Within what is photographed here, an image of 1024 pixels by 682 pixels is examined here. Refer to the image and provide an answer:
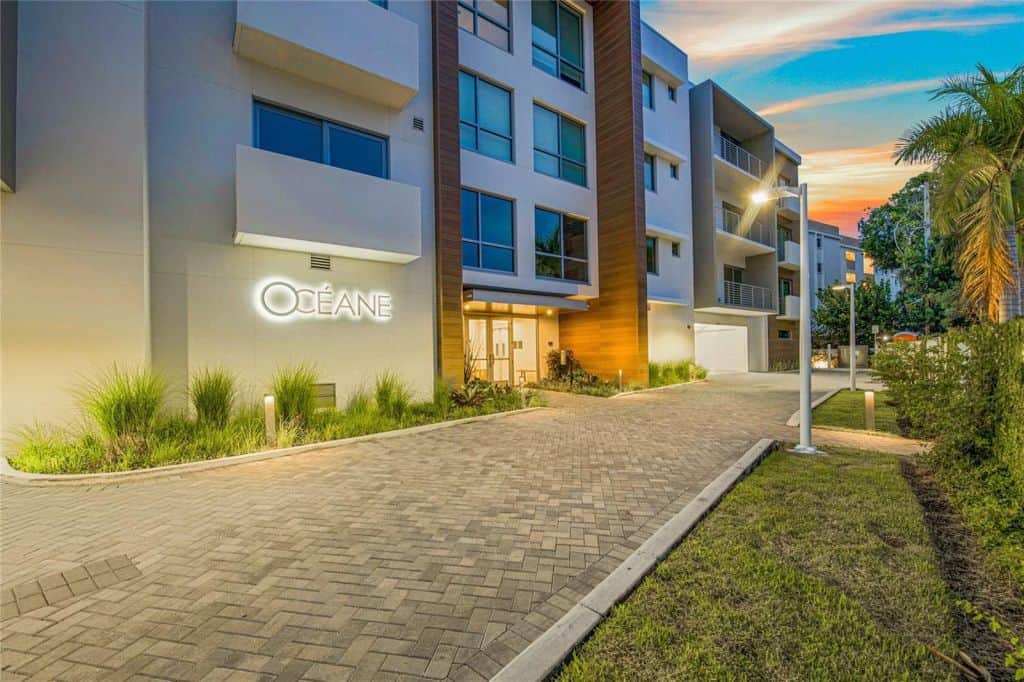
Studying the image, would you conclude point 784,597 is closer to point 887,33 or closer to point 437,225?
point 437,225

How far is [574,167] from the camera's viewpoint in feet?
53.6

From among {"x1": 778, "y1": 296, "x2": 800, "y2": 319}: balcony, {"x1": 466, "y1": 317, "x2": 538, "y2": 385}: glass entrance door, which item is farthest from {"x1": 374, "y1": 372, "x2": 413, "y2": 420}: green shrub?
{"x1": 778, "y1": 296, "x2": 800, "y2": 319}: balcony

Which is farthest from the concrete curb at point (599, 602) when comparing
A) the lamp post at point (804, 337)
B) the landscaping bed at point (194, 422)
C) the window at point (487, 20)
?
the window at point (487, 20)

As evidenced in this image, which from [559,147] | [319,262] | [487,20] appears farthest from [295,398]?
[487,20]

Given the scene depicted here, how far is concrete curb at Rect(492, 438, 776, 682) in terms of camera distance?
2320 millimetres

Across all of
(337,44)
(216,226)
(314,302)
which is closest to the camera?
(216,226)

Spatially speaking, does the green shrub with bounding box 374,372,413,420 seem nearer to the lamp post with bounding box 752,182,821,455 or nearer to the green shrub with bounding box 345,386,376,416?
the green shrub with bounding box 345,386,376,416

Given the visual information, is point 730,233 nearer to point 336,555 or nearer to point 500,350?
point 500,350

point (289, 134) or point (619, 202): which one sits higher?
point (619, 202)

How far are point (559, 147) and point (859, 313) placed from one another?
2257cm

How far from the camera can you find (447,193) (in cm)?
1165

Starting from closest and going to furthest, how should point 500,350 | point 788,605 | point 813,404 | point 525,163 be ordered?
point 788,605
point 813,404
point 525,163
point 500,350

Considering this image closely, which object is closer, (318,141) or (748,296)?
(318,141)

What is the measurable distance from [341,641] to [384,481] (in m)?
3.09
